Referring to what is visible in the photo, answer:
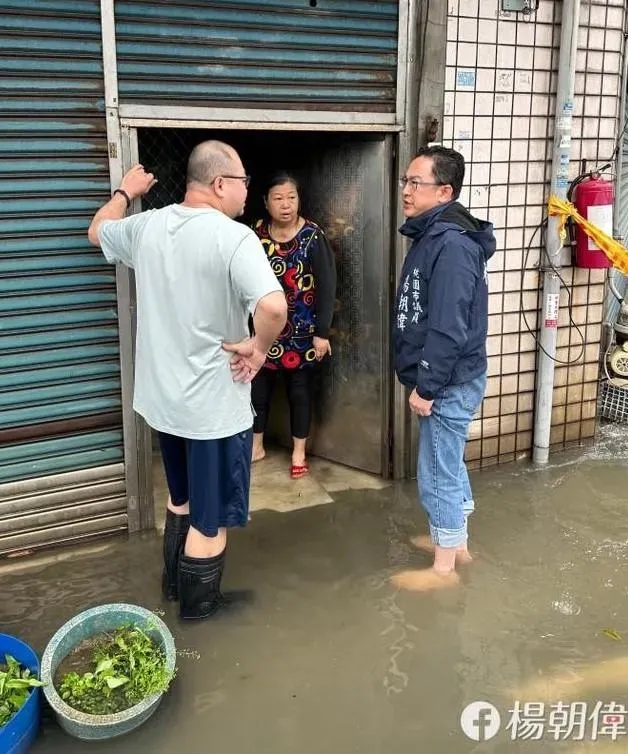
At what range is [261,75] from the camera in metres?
3.93

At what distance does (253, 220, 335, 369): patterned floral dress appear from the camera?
4.69 meters

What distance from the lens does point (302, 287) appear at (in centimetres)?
480

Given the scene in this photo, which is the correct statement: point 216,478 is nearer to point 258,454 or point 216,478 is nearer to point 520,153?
point 258,454

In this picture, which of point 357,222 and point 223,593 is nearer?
point 223,593

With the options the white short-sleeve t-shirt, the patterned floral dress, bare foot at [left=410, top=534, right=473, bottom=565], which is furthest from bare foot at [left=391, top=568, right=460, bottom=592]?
the patterned floral dress

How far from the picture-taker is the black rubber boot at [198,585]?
3273mm

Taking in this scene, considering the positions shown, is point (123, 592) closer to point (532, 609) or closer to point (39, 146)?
point (532, 609)

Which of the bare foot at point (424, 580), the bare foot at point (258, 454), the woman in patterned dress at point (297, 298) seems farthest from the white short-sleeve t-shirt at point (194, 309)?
the bare foot at point (258, 454)

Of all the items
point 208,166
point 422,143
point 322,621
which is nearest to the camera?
point 208,166

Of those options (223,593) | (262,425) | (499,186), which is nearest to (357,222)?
(499,186)

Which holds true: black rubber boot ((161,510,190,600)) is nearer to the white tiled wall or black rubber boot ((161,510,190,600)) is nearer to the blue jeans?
the blue jeans

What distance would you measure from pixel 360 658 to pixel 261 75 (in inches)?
114

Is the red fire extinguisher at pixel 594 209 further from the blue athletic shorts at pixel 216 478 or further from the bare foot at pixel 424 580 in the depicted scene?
the blue athletic shorts at pixel 216 478

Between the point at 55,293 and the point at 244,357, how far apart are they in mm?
1195
